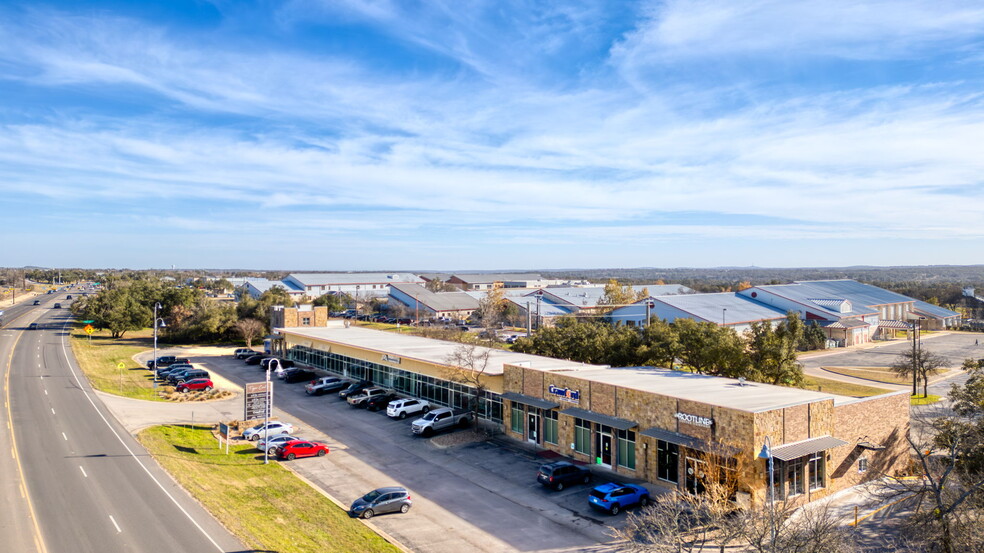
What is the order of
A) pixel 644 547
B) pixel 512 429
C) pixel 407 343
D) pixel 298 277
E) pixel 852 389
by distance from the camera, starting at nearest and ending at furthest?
pixel 644 547 → pixel 512 429 → pixel 852 389 → pixel 407 343 → pixel 298 277

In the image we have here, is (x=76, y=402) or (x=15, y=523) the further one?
(x=76, y=402)

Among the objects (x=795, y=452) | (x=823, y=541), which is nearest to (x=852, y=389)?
(x=795, y=452)

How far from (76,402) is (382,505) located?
31650mm

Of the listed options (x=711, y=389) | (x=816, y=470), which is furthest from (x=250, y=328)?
(x=816, y=470)

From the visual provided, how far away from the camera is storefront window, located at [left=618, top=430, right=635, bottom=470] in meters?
29.6

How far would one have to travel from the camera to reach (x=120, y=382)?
5303 cm

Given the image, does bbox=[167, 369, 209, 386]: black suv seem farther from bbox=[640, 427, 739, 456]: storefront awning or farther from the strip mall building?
bbox=[640, 427, 739, 456]: storefront awning

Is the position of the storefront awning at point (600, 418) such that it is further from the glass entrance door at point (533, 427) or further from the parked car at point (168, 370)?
the parked car at point (168, 370)

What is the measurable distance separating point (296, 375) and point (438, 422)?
24.4 m

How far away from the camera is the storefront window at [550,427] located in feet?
112

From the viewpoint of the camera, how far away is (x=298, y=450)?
108 feet

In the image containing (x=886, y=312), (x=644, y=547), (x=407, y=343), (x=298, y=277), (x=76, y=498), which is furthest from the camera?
(x=298, y=277)

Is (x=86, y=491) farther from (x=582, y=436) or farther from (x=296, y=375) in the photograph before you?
(x=296, y=375)

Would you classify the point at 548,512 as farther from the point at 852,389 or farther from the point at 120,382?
the point at 120,382
